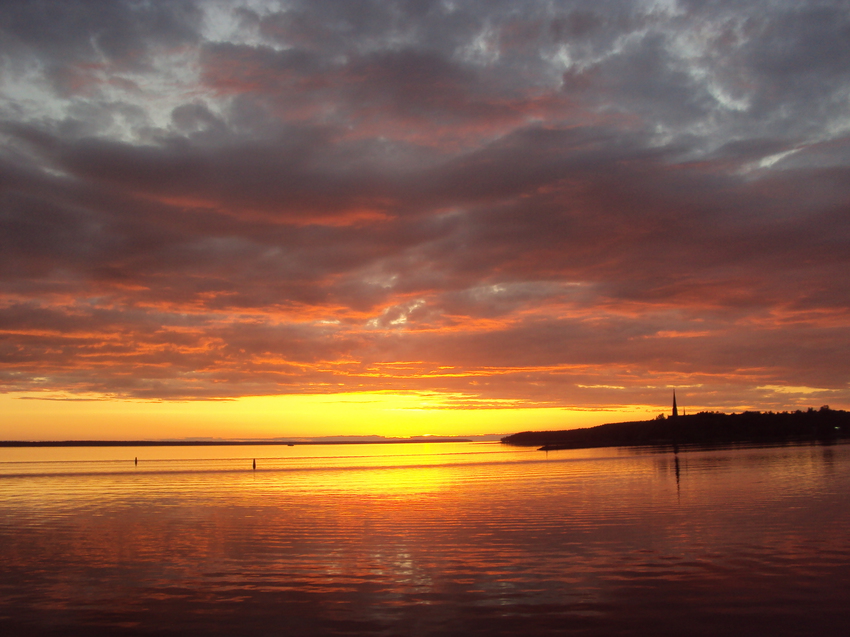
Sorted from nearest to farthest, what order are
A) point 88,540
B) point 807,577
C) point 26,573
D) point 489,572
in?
1. point 807,577
2. point 489,572
3. point 26,573
4. point 88,540

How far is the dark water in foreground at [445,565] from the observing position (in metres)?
16.6

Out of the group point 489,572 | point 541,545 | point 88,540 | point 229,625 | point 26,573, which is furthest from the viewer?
point 88,540

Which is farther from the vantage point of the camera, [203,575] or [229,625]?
[203,575]

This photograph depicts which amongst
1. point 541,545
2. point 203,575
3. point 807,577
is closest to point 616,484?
point 541,545

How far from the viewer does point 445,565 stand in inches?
908

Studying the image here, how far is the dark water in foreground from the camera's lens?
16578 mm

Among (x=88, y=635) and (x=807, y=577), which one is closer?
(x=88, y=635)

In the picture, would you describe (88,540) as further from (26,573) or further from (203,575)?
(203,575)

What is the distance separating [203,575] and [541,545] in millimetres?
13147

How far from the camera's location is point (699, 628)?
1538 cm

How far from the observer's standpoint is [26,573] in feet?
78.0

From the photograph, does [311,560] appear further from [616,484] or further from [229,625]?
[616,484]

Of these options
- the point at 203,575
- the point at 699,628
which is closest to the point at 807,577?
the point at 699,628

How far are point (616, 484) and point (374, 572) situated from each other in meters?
35.1
